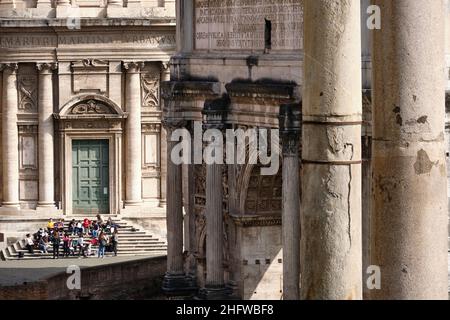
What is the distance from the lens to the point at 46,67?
56.6 m

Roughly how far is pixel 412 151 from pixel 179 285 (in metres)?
27.4

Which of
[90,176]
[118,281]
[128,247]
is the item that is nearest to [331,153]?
[118,281]

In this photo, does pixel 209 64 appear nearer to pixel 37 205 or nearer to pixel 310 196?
pixel 37 205

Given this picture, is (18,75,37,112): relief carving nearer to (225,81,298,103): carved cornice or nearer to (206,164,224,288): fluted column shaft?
(206,164,224,288): fluted column shaft

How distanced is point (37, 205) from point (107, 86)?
456 centimetres

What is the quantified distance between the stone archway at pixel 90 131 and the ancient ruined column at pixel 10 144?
1.47 meters

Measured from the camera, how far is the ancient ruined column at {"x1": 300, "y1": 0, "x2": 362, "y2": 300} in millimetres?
14805

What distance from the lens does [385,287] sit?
14070 millimetres

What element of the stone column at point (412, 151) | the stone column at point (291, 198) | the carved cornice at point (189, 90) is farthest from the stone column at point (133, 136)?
the stone column at point (412, 151)

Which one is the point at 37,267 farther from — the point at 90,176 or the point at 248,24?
the point at 248,24

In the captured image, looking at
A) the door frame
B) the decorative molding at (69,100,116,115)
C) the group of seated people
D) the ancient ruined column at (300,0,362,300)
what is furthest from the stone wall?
the ancient ruined column at (300,0,362,300)

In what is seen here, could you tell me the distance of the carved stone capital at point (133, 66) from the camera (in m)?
56.4

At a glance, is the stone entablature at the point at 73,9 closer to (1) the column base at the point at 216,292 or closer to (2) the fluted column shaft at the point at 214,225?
(2) the fluted column shaft at the point at 214,225
